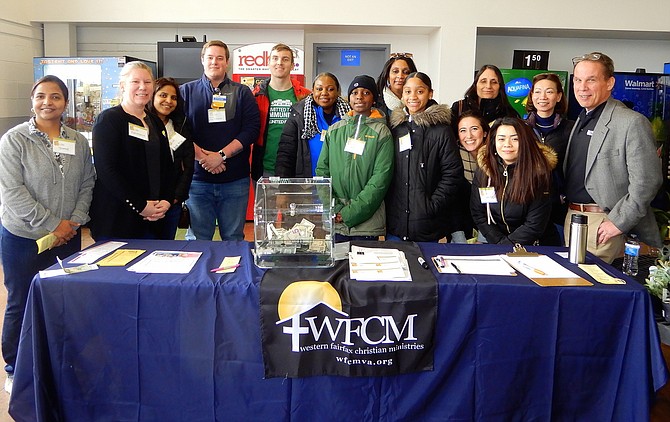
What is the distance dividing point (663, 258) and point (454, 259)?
0.88 m

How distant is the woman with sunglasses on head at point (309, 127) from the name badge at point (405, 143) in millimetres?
445

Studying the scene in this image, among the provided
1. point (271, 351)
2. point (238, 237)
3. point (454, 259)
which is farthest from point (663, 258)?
point (238, 237)

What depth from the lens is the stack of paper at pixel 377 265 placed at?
76.1 inches

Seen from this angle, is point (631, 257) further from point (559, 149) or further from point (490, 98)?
point (490, 98)

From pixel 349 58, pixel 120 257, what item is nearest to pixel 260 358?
pixel 120 257

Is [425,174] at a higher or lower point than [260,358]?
higher

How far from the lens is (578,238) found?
2129mm

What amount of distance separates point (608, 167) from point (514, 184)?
0.47 metres

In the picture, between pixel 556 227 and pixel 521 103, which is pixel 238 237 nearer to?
pixel 556 227

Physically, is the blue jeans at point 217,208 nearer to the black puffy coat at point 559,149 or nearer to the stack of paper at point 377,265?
the stack of paper at point 377,265

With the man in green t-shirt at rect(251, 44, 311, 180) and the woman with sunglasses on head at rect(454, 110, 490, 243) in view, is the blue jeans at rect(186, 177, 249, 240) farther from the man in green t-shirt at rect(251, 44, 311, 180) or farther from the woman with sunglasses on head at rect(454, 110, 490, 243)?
the woman with sunglasses on head at rect(454, 110, 490, 243)

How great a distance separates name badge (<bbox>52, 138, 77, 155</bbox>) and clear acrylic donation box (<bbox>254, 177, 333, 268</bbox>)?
0.91 metres

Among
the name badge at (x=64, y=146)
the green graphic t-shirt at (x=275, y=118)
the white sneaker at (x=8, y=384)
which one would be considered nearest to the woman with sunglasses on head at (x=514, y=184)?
the green graphic t-shirt at (x=275, y=118)

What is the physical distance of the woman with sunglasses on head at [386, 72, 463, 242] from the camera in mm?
2803
